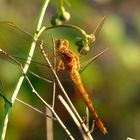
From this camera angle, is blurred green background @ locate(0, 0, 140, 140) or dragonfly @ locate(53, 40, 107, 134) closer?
dragonfly @ locate(53, 40, 107, 134)

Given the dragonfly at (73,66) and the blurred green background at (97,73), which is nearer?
the dragonfly at (73,66)

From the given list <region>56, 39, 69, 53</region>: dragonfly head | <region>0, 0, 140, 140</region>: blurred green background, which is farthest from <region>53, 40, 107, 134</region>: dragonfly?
<region>0, 0, 140, 140</region>: blurred green background

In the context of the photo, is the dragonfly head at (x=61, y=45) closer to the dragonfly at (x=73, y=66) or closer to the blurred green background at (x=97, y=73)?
the dragonfly at (x=73, y=66)

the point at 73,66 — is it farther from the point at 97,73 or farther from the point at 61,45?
the point at 97,73

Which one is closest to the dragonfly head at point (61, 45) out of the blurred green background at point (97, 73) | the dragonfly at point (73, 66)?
the dragonfly at point (73, 66)

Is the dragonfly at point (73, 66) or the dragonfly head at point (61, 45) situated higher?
the dragonfly head at point (61, 45)

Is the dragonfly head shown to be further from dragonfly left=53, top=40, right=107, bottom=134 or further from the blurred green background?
the blurred green background

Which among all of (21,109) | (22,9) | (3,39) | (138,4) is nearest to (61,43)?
(3,39)

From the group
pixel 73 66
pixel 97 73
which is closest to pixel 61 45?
pixel 73 66

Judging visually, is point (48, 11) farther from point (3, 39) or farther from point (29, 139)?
point (3, 39)
